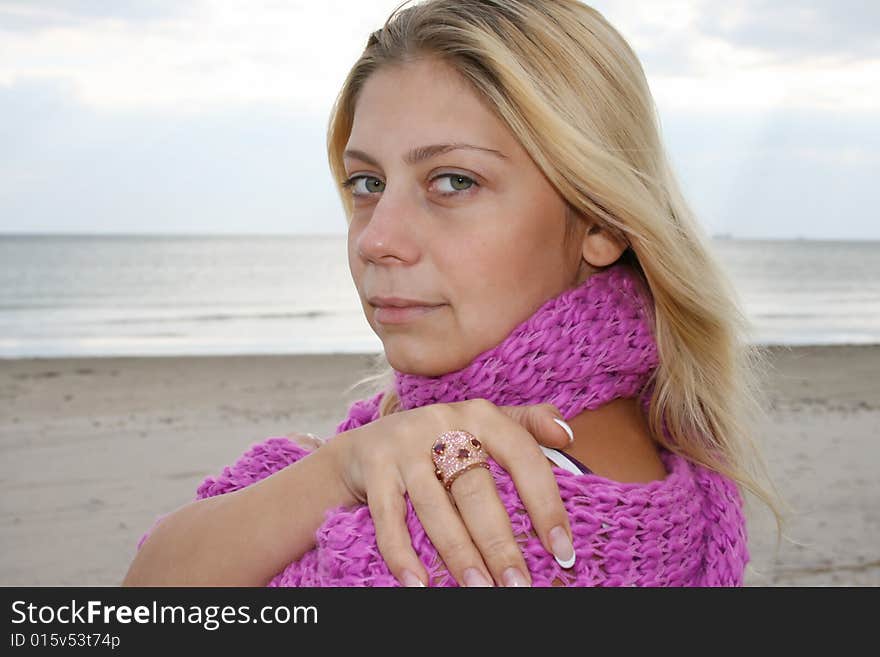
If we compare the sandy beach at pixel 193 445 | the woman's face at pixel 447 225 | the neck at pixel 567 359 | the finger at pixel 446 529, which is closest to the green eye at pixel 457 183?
the woman's face at pixel 447 225

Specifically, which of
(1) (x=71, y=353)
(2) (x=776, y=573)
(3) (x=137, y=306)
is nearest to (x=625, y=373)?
(2) (x=776, y=573)

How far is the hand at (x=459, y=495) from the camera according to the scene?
4.15ft

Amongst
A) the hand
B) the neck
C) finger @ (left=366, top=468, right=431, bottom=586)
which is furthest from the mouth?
finger @ (left=366, top=468, right=431, bottom=586)

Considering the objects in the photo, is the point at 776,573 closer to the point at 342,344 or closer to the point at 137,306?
the point at 342,344

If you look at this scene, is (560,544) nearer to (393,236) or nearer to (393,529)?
(393,529)

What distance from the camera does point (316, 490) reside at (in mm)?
1412

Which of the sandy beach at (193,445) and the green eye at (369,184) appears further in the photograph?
the sandy beach at (193,445)

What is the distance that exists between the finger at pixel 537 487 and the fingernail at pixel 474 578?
0.35ft

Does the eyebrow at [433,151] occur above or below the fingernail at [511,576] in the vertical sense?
above

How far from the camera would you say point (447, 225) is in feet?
5.05

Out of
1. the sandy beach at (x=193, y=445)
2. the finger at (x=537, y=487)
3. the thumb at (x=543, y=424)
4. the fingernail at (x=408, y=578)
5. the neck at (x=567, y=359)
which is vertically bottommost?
the fingernail at (x=408, y=578)

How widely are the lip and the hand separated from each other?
0.83ft

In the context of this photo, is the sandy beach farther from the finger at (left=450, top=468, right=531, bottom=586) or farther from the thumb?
the finger at (left=450, top=468, right=531, bottom=586)

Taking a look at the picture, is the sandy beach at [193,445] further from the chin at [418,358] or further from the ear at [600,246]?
the chin at [418,358]
